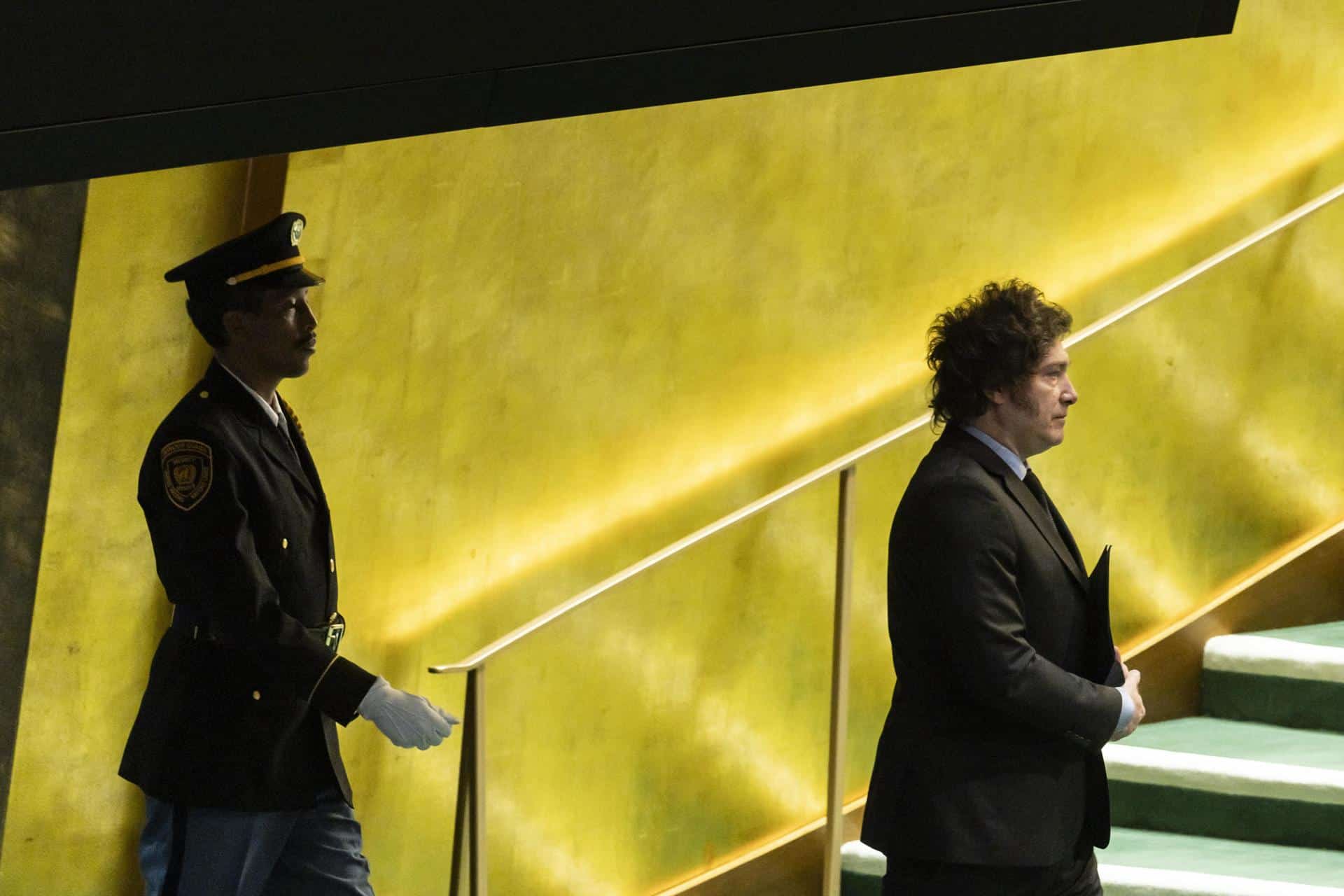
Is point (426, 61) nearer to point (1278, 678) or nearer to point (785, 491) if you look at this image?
point (785, 491)

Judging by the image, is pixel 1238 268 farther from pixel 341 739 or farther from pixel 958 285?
pixel 341 739

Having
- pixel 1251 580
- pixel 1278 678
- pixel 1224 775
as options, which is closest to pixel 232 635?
pixel 1224 775

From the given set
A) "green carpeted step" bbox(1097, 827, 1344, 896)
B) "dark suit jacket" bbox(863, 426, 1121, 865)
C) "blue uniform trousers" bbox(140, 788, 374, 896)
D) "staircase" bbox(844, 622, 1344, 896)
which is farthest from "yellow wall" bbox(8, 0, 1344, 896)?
"dark suit jacket" bbox(863, 426, 1121, 865)

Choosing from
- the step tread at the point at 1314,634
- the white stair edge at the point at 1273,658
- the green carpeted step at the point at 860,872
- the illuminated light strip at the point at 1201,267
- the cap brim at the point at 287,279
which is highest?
the illuminated light strip at the point at 1201,267

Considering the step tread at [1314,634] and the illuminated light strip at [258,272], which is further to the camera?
the step tread at [1314,634]

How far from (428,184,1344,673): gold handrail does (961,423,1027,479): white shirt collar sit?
112cm

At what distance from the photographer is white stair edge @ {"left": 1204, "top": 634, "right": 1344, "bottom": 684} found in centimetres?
452

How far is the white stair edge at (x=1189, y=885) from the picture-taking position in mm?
3699

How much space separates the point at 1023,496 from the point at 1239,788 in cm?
177

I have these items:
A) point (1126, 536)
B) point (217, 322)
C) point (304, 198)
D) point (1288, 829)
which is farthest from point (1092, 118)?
point (217, 322)

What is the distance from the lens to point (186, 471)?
2.72 metres

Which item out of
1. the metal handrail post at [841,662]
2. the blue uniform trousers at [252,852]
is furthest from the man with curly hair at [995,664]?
the metal handrail post at [841,662]

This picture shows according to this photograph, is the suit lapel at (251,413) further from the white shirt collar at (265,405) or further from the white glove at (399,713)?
the white glove at (399,713)

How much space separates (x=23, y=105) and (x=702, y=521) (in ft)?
11.0
